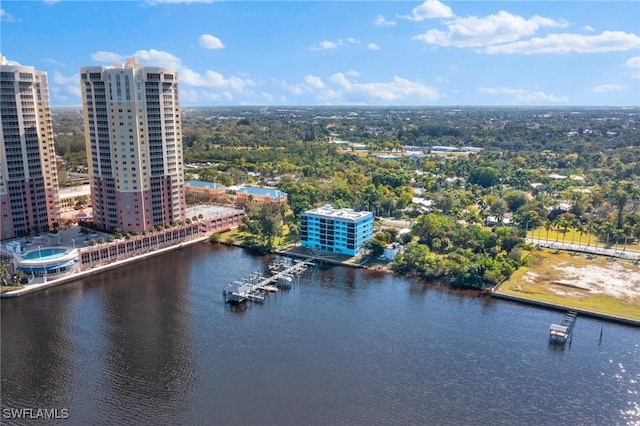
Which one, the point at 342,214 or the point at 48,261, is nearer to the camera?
the point at 48,261

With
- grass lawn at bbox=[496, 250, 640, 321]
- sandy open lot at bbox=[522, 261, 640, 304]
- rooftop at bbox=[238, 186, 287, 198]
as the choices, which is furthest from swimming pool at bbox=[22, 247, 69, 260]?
sandy open lot at bbox=[522, 261, 640, 304]

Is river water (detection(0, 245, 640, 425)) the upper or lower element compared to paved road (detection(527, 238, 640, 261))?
lower

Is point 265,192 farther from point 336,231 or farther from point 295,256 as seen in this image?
point 336,231

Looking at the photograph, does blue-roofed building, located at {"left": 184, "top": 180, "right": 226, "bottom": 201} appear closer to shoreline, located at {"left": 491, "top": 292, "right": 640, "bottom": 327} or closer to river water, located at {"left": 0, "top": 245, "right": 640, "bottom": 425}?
river water, located at {"left": 0, "top": 245, "right": 640, "bottom": 425}

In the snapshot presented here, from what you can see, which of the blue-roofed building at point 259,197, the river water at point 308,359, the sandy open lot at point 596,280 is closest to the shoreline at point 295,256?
the river water at point 308,359

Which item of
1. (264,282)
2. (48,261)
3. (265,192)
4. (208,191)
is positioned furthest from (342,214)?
(48,261)

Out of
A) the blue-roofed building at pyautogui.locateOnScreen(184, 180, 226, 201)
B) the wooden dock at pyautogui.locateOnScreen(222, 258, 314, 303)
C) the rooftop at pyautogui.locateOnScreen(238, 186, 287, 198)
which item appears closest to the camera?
the wooden dock at pyautogui.locateOnScreen(222, 258, 314, 303)
